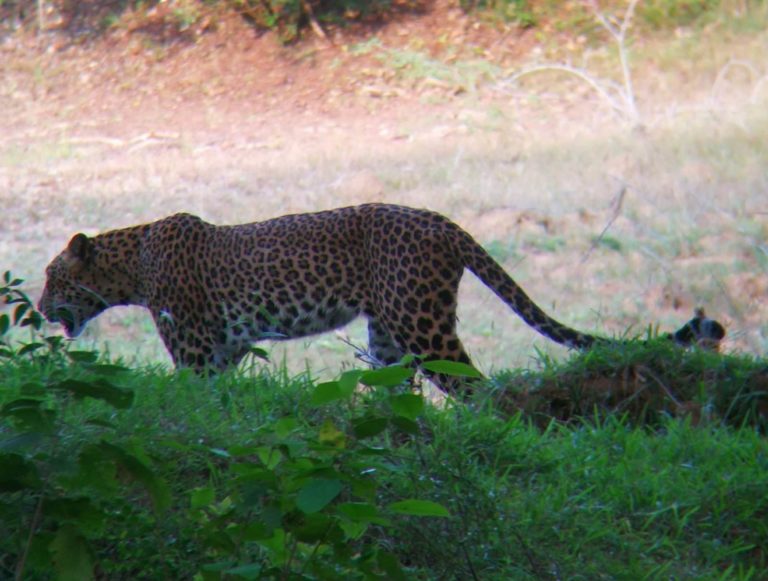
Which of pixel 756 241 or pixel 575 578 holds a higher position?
pixel 575 578

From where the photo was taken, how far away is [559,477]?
4766 mm

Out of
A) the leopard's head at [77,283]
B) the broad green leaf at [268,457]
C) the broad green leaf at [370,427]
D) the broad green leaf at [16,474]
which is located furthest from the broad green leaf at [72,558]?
the leopard's head at [77,283]

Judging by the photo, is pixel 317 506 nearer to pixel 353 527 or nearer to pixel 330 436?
pixel 353 527

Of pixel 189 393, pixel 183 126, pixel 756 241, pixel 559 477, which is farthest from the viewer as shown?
pixel 183 126

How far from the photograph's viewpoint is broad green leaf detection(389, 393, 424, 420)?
11.1ft

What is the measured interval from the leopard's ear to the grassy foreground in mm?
2093

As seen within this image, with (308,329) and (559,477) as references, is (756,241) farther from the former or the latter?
(559,477)

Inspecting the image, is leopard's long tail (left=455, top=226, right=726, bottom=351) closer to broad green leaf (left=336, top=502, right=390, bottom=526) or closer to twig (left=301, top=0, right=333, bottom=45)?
broad green leaf (left=336, top=502, right=390, bottom=526)

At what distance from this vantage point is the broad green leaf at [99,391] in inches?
131

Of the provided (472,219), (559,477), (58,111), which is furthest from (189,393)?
(58,111)

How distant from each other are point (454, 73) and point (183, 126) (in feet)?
11.9

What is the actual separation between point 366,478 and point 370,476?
0.42 metres

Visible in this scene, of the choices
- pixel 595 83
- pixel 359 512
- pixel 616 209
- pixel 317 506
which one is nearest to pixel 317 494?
pixel 317 506

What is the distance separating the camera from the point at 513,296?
6.59 meters
